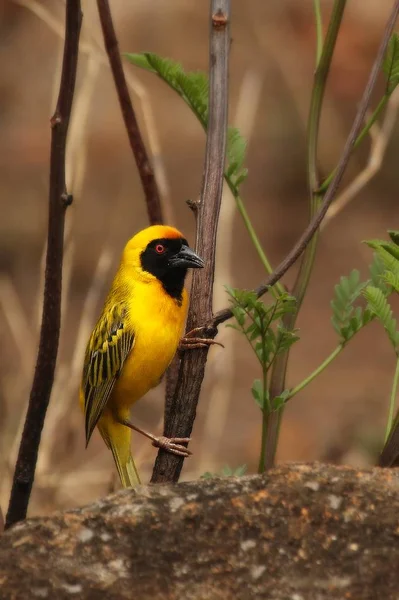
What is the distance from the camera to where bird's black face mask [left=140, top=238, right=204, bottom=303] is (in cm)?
452

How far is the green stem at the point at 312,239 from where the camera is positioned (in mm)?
3408

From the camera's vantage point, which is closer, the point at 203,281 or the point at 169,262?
the point at 203,281

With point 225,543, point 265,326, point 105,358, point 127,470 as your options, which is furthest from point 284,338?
point 127,470

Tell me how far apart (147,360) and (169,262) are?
455 mm

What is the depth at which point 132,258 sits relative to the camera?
483 cm

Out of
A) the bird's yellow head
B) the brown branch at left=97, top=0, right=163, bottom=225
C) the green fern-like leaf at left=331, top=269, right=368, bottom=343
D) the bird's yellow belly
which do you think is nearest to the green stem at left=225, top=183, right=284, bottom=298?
the green fern-like leaf at left=331, top=269, right=368, bottom=343

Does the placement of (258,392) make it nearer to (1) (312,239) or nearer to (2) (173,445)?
(2) (173,445)

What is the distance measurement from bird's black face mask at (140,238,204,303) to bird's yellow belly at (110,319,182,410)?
22cm

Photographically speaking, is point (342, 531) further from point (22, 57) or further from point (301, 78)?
point (22, 57)

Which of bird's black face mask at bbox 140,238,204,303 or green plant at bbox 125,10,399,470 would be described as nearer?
A: green plant at bbox 125,10,399,470

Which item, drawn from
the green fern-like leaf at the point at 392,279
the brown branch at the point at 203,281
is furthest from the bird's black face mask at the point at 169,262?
the green fern-like leaf at the point at 392,279

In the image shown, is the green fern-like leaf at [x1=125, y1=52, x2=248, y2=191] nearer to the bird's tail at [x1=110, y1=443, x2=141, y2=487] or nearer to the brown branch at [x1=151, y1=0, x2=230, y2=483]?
the brown branch at [x1=151, y1=0, x2=230, y2=483]

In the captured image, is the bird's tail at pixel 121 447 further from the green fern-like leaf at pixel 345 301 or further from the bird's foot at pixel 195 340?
the green fern-like leaf at pixel 345 301

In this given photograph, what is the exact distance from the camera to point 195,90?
357 cm
